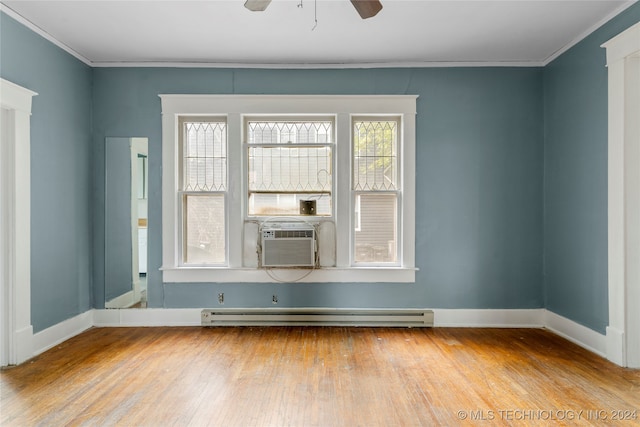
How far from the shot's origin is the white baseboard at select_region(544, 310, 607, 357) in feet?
10.8

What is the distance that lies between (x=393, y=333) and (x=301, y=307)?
0.93 m

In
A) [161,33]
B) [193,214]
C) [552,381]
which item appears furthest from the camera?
[193,214]

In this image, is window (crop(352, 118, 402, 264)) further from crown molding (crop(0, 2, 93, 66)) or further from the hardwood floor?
crown molding (crop(0, 2, 93, 66))

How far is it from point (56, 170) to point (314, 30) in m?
2.51

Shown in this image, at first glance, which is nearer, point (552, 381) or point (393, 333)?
point (552, 381)

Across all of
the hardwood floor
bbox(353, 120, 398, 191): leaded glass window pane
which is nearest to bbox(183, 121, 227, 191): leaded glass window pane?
bbox(353, 120, 398, 191): leaded glass window pane

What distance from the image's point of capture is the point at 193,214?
4.20 meters

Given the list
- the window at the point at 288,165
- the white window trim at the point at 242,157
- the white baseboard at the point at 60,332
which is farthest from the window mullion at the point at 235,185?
the white baseboard at the point at 60,332

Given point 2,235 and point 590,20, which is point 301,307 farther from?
point 590,20

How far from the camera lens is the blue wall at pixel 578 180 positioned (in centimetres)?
326

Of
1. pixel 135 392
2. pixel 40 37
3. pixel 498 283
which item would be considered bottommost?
pixel 135 392

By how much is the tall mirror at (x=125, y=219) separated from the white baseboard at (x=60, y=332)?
0.24 meters

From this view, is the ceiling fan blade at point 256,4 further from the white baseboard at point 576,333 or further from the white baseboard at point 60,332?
the white baseboard at point 576,333

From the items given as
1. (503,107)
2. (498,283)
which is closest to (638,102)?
(503,107)
